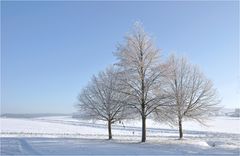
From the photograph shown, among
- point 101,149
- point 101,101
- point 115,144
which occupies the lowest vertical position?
point 115,144

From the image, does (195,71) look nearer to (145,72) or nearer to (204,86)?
(204,86)

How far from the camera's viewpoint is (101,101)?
94.7 feet

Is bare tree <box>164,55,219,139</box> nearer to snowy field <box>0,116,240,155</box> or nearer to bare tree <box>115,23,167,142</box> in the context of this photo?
snowy field <box>0,116,240,155</box>

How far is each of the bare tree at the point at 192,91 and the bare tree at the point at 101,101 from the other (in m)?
6.45

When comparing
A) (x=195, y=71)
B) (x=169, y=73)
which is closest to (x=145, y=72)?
(x=169, y=73)

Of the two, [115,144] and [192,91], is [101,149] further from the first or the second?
[192,91]

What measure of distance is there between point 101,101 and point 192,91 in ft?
33.0

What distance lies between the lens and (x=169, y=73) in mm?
23031

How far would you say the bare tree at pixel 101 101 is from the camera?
1113 inches

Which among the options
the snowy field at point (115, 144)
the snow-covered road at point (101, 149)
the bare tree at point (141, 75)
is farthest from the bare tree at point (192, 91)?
the snow-covered road at point (101, 149)

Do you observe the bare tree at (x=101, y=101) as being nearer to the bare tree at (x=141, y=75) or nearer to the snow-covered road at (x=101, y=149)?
the bare tree at (x=141, y=75)

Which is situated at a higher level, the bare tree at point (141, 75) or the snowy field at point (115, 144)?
the bare tree at point (141, 75)

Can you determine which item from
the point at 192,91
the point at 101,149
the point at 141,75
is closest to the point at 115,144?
the point at 101,149

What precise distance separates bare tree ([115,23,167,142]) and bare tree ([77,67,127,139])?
13.9 feet
